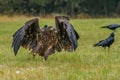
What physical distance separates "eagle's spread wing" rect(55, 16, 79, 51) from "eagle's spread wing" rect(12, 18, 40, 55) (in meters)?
0.44

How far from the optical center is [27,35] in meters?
9.19

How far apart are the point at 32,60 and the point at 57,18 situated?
Result: 142cm

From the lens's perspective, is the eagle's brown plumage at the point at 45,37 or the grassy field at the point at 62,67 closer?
the grassy field at the point at 62,67

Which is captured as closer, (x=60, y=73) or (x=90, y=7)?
(x=60, y=73)

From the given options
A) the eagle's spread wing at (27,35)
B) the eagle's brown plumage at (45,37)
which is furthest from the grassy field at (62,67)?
the eagle's spread wing at (27,35)

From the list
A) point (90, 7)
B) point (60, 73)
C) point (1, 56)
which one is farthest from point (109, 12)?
point (60, 73)

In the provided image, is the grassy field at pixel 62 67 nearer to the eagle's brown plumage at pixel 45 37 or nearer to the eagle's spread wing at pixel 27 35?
the eagle's brown plumage at pixel 45 37

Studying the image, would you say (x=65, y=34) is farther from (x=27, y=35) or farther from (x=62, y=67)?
(x=62, y=67)

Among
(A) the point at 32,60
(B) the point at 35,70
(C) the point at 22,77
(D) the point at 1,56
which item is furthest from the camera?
(D) the point at 1,56

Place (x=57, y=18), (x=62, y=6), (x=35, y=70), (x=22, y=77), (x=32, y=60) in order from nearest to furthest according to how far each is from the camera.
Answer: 1. (x=22, y=77)
2. (x=35, y=70)
3. (x=57, y=18)
4. (x=32, y=60)
5. (x=62, y=6)

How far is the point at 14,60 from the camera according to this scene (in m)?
10.0

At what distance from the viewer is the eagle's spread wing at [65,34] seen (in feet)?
28.6

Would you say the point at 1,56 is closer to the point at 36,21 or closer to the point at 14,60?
the point at 14,60

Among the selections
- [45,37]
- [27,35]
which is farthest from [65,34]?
[27,35]
